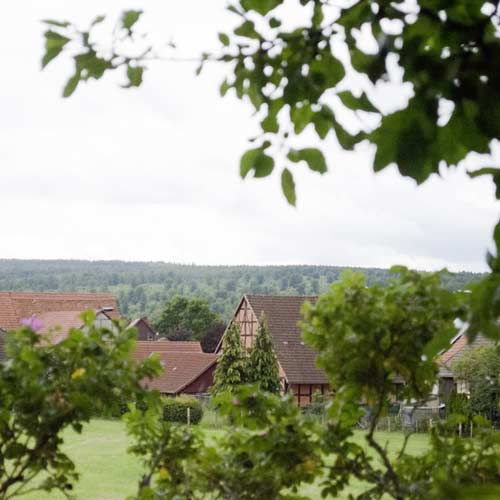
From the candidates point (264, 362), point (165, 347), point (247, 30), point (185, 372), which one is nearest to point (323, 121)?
point (247, 30)

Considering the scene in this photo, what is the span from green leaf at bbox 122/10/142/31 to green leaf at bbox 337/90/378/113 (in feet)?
0.89

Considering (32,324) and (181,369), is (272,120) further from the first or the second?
(181,369)

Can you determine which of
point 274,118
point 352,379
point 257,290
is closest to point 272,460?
point 352,379

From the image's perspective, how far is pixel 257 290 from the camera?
132 feet

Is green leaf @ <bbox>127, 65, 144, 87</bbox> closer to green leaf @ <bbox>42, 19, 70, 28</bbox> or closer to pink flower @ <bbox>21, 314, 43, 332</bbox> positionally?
green leaf @ <bbox>42, 19, 70, 28</bbox>

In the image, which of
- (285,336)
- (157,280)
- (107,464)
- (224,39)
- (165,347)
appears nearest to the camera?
(224,39)

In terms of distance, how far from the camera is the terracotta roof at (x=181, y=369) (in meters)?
21.4

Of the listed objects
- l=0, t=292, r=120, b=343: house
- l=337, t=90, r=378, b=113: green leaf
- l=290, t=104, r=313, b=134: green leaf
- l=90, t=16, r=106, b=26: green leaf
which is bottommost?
l=0, t=292, r=120, b=343: house

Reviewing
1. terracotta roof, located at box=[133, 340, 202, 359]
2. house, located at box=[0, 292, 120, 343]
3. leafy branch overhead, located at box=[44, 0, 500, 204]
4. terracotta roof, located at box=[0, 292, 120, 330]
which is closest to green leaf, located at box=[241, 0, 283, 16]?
leafy branch overhead, located at box=[44, 0, 500, 204]

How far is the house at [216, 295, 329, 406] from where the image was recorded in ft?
64.2

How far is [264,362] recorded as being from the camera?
18672 millimetres

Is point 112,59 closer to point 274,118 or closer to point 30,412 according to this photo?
point 274,118

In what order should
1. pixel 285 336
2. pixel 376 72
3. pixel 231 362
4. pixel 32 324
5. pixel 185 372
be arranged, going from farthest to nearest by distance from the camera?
pixel 185 372 < pixel 285 336 < pixel 231 362 < pixel 32 324 < pixel 376 72

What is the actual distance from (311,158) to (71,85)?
0.29 m
